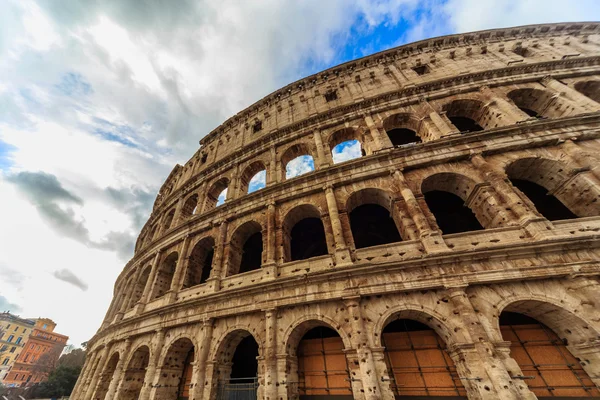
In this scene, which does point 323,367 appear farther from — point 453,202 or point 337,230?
point 453,202

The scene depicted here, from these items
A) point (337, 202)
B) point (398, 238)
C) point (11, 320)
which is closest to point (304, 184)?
point (337, 202)

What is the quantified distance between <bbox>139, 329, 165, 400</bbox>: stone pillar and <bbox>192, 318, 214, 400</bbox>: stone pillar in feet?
6.96

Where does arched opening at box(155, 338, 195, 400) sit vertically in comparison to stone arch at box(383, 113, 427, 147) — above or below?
below

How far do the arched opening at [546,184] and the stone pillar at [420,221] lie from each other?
3.16 metres

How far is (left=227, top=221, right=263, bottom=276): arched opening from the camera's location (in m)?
9.80

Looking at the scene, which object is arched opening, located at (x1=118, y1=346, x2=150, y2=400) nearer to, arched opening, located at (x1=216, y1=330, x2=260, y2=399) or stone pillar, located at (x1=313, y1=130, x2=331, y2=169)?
arched opening, located at (x1=216, y1=330, x2=260, y2=399)

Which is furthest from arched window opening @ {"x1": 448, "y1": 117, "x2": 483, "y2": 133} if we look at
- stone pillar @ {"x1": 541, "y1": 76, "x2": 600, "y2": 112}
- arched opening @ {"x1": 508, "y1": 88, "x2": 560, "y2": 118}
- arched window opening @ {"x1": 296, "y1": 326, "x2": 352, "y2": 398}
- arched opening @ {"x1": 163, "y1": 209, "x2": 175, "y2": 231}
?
arched opening @ {"x1": 163, "y1": 209, "x2": 175, "y2": 231}

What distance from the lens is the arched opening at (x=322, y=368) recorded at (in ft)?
21.6

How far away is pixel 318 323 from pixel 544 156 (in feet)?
30.9

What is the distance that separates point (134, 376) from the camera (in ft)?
30.9

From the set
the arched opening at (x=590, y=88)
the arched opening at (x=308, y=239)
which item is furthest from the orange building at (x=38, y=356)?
the arched opening at (x=590, y=88)

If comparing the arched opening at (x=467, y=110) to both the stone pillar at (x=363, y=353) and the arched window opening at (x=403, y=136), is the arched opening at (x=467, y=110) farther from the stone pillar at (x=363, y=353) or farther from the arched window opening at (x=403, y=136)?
the stone pillar at (x=363, y=353)

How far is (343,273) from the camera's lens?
22.3 ft

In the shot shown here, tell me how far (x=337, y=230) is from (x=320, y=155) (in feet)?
13.9
